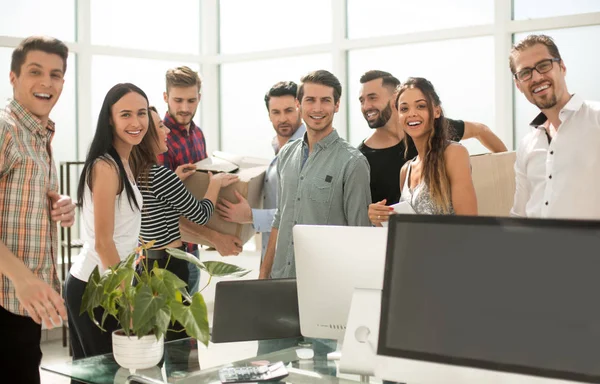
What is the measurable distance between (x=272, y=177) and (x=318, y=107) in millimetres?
629

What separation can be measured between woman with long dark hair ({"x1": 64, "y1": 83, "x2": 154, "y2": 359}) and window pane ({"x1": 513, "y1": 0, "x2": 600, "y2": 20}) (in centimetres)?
304

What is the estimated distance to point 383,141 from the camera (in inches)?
136

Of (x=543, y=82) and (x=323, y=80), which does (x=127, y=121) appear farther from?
(x=543, y=82)

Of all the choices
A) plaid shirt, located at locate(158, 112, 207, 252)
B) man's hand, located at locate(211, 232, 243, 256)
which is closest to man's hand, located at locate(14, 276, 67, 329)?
man's hand, located at locate(211, 232, 243, 256)

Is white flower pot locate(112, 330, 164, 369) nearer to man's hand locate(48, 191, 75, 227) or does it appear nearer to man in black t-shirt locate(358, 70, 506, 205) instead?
man's hand locate(48, 191, 75, 227)

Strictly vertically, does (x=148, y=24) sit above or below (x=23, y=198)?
above

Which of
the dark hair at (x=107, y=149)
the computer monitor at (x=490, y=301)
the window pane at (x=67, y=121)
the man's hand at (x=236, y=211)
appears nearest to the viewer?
the computer monitor at (x=490, y=301)

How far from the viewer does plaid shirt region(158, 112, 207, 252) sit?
12.7ft

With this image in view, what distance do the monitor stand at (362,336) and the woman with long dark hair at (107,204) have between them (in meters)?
0.99

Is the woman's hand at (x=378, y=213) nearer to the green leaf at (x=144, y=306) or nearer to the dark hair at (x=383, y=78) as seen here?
the dark hair at (x=383, y=78)

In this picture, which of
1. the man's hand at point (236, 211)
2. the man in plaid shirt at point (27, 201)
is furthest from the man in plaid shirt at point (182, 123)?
the man in plaid shirt at point (27, 201)

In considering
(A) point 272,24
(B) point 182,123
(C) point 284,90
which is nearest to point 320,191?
(C) point 284,90

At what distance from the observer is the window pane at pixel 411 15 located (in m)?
5.08

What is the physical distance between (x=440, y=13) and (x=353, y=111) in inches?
43.3
